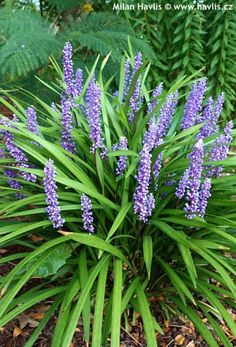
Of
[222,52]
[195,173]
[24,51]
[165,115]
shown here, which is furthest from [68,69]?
[222,52]

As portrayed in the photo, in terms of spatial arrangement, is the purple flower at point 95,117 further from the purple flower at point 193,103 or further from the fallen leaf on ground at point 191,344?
→ the fallen leaf on ground at point 191,344

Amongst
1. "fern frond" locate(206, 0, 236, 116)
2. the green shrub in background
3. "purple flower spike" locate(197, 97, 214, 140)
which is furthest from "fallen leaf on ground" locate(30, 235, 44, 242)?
"fern frond" locate(206, 0, 236, 116)

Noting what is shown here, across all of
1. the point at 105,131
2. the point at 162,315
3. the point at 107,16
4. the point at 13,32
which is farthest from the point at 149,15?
the point at 162,315

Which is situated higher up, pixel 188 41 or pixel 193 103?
pixel 188 41

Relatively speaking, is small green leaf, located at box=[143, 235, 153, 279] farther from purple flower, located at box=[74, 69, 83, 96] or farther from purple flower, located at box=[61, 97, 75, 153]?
purple flower, located at box=[74, 69, 83, 96]

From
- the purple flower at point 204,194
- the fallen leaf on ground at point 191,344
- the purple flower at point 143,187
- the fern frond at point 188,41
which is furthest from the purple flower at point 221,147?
the fern frond at point 188,41

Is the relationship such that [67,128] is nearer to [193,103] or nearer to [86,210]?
[86,210]

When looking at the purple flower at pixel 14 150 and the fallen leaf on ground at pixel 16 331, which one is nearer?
the purple flower at pixel 14 150
